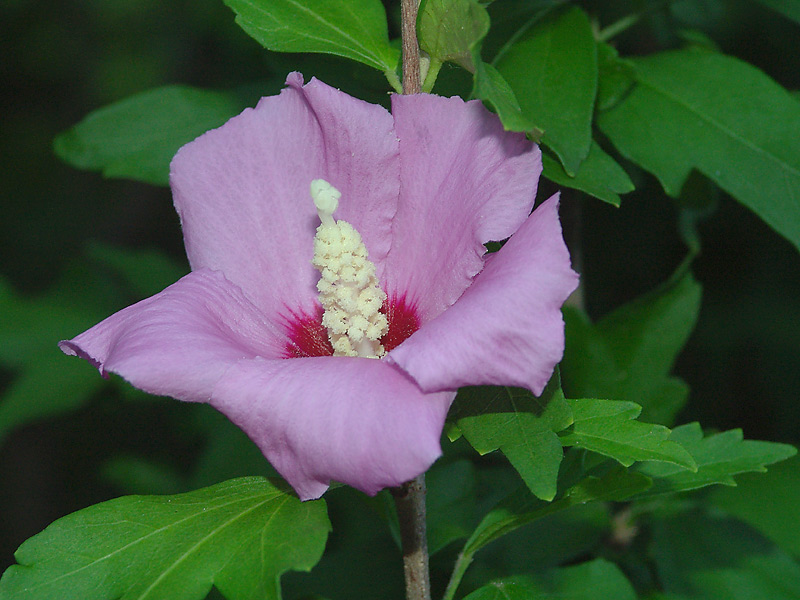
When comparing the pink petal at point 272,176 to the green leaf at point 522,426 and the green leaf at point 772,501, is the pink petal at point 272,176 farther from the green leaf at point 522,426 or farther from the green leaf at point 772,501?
the green leaf at point 772,501

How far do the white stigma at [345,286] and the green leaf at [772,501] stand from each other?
1215mm

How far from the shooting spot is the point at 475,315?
4.17ft

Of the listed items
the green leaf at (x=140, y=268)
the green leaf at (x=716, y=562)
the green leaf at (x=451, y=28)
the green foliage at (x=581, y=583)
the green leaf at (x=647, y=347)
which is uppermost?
the green leaf at (x=451, y=28)

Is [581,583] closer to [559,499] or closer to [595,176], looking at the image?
[559,499]

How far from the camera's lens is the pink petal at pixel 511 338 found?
4.04ft

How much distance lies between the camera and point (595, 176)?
1709mm

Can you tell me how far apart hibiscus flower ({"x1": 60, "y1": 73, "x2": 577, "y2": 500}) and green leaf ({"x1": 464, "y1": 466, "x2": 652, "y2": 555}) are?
1.24 ft

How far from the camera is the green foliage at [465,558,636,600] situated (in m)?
1.90

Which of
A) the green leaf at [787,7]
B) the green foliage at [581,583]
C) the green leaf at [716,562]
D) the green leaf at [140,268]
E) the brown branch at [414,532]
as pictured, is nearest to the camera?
the brown branch at [414,532]

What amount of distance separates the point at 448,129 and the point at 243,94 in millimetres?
955

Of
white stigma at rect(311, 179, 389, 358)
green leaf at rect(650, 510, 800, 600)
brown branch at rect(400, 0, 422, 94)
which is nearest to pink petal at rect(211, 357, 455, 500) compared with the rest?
white stigma at rect(311, 179, 389, 358)

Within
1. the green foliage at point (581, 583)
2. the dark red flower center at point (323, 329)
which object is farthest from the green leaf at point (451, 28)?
the green foliage at point (581, 583)

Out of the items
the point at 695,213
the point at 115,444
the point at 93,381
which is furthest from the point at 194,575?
the point at 115,444

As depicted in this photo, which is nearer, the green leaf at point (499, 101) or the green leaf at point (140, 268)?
the green leaf at point (499, 101)
